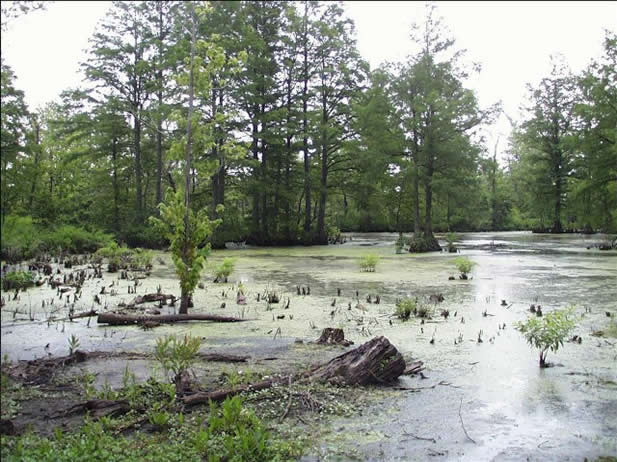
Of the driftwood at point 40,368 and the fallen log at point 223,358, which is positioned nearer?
the driftwood at point 40,368

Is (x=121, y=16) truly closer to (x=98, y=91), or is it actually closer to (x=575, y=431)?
(x=98, y=91)

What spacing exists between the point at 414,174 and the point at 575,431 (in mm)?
17468

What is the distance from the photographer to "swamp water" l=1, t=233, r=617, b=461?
292 cm

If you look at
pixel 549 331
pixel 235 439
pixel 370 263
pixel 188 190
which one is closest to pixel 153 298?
pixel 188 190

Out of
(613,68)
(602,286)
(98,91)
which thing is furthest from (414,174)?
(98,91)

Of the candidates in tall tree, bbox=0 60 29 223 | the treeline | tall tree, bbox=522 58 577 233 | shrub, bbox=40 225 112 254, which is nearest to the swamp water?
tall tree, bbox=0 60 29 223

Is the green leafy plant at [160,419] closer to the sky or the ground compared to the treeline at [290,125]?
closer to the ground

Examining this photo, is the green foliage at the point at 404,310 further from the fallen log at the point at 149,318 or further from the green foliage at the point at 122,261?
the green foliage at the point at 122,261

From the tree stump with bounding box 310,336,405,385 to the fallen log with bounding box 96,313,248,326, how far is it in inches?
96.8

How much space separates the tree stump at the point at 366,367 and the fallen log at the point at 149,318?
8.07 ft

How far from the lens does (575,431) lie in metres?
3.03

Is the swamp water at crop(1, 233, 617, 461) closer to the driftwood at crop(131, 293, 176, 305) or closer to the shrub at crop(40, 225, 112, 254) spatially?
the driftwood at crop(131, 293, 176, 305)

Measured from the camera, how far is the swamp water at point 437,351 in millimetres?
2924

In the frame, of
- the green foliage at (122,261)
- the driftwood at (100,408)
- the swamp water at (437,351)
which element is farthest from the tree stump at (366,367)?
the green foliage at (122,261)
